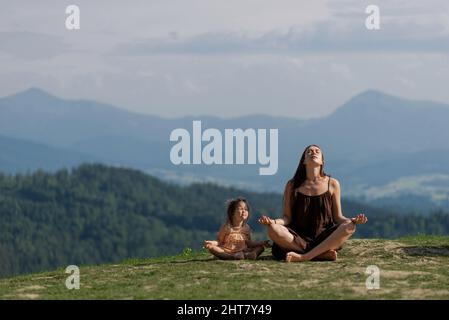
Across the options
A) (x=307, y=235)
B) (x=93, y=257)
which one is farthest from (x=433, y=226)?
(x=307, y=235)

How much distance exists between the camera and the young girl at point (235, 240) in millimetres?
15830

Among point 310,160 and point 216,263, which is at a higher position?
point 310,160

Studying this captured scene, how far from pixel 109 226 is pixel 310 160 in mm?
143290

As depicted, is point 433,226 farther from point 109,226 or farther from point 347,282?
point 347,282

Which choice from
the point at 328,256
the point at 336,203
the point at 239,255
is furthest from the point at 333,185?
the point at 239,255

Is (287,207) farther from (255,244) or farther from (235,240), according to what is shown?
(235,240)

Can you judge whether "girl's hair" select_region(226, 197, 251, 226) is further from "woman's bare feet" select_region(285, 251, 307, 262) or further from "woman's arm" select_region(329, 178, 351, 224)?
"woman's arm" select_region(329, 178, 351, 224)

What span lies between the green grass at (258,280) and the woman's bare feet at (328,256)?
0.51 ft

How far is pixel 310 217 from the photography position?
1570 cm

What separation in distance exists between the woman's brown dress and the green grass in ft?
1.29

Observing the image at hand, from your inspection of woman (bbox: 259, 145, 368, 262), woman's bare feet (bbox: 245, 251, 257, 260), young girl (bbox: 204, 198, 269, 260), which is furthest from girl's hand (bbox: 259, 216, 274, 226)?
woman's bare feet (bbox: 245, 251, 257, 260)

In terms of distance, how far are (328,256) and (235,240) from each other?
145cm

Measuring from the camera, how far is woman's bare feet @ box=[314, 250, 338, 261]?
51.6 feet
